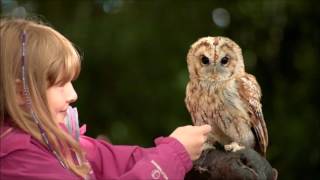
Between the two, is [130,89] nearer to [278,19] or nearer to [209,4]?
[209,4]

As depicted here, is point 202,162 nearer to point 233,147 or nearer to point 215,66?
point 233,147

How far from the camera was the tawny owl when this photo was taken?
219 cm

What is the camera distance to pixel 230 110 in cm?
222

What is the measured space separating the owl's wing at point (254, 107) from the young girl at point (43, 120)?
479 mm

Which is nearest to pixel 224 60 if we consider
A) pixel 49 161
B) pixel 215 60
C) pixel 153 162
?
pixel 215 60

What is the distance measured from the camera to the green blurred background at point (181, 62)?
184 inches

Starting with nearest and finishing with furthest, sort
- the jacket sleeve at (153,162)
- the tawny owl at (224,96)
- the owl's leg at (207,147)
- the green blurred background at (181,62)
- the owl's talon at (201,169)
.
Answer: the jacket sleeve at (153,162), the owl's talon at (201,169), the owl's leg at (207,147), the tawny owl at (224,96), the green blurred background at (181,62)

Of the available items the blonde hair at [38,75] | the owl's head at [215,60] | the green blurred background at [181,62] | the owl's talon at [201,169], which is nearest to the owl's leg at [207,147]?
the owl's talon at [201,169]

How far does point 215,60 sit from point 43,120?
0.71 meters

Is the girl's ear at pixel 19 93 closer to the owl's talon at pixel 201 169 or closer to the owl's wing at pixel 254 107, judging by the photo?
the owl's talon at pixel 201 169

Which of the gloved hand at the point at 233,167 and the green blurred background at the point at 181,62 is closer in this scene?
the gloved hand at the point at 233,167

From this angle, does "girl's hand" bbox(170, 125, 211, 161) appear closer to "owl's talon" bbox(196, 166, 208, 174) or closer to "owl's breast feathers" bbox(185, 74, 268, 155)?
"owl's talon" bbox(196, 166, 208, 174)

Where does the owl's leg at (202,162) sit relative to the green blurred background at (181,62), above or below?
above

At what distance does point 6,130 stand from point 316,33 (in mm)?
3392
